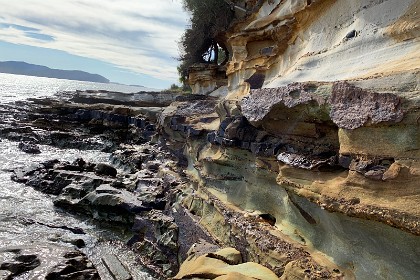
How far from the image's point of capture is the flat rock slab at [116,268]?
26.7 ft

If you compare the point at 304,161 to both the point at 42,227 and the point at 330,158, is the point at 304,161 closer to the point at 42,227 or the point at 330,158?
the point at 330,158

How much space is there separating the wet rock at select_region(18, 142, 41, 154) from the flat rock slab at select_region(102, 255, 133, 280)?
14.0 metres

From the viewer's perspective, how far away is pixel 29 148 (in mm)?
21141

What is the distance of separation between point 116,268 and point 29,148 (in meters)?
15.2

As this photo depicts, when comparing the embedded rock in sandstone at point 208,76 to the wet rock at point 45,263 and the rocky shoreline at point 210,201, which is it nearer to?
the rocky shoreline at point 210,201

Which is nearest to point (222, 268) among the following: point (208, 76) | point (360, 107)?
point (360, 107)

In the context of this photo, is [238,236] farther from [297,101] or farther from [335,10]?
[335,10]

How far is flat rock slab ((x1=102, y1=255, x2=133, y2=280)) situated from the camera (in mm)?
8148

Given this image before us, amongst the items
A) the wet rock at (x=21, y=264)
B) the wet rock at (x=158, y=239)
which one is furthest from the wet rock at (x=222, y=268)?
the wet rock at (x=21, y=264)

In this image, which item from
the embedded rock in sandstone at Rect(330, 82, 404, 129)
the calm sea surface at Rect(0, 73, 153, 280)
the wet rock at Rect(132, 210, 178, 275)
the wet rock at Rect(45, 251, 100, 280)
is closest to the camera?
the embedded rock in sandstone at Rect(330, 82, 404, 129)

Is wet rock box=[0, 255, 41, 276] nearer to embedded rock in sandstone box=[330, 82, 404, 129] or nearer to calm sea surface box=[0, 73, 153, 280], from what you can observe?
calm sea surface box=[0, 73, 153, 280]

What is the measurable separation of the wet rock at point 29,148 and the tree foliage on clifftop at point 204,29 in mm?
11827

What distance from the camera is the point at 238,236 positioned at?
7.32m

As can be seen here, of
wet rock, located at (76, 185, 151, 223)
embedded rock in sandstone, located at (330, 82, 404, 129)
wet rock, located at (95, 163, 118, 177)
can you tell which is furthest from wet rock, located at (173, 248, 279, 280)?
wet rock, located at (95, 163, 118, 177)
